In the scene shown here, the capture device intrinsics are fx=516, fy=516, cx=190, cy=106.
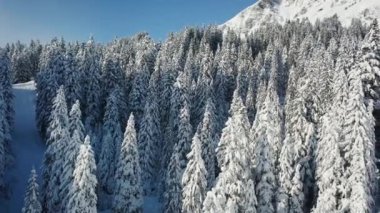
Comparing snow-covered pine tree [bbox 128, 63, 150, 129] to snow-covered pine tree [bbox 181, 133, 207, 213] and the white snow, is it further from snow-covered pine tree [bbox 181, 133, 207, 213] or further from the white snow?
snow-covered pine tree [bbox 181, 133, 207, 213]

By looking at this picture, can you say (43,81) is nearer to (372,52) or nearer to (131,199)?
(131,199)

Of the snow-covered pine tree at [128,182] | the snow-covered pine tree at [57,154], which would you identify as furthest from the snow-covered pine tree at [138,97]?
the snow-covered pine tree at [57,154]

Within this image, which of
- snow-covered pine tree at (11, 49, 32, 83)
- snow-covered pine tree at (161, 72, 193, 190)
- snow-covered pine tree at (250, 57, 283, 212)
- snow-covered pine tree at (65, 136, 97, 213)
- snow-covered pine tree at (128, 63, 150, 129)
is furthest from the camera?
snow-covered pine tree at (11, 49, 32, 83)

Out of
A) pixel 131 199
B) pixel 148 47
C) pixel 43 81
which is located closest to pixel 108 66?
pixel 43 81

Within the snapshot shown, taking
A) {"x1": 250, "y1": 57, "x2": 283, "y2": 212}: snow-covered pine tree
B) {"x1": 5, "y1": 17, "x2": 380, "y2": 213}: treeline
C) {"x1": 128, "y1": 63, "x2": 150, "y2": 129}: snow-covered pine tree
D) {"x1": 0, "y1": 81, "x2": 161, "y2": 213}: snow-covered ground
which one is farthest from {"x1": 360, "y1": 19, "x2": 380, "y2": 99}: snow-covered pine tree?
{"x1": 128, "y1": 63, "x2": 150, "y2": 129}: snow-covered pine tree

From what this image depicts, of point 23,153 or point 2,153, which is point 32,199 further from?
point 23,153

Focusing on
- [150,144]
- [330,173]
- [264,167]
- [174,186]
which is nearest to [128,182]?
[174,186]

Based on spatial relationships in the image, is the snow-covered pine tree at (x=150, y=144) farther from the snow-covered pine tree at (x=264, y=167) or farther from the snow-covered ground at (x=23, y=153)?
the snow-covered pine tree at (x=264, y=167)
